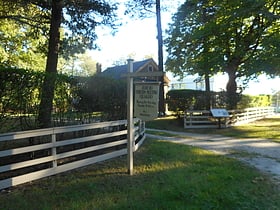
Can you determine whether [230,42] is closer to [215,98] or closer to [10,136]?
[215,98]

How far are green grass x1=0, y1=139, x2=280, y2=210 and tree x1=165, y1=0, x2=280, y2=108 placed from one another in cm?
1121

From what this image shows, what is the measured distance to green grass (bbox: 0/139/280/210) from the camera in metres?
4.01

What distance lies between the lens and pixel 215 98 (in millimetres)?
17219

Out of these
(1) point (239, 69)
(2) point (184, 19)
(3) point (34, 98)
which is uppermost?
(2) point (184, 19)

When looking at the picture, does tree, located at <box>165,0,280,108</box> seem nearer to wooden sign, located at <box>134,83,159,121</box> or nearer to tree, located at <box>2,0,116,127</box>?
tree, located at <box>2,0,116,127</box>

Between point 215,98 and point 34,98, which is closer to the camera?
point 34,98

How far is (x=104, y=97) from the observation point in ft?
25.0

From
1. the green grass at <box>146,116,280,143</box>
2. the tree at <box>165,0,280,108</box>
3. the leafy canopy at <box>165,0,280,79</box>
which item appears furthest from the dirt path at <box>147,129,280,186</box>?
Result: the tree at <box>165,0,280,108</box>

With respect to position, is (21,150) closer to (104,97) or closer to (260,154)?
(104,97)

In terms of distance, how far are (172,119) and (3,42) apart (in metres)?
16.4

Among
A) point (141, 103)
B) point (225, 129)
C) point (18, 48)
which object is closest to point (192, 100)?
point (225, 129)

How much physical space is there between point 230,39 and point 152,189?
16.9 m

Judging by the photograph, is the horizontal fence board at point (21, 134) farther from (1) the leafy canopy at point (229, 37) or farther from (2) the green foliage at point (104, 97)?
(1) the leafy canopy at point (229, 37)

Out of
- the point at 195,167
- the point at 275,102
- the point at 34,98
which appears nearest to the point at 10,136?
the point at 34,98
